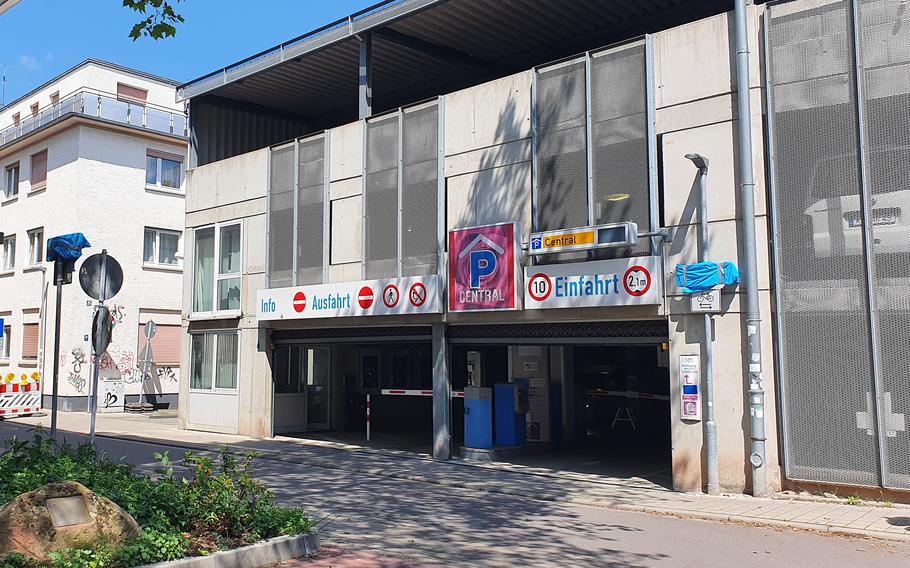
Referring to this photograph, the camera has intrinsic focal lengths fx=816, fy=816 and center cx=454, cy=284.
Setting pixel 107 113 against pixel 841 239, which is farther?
pixel 107 113

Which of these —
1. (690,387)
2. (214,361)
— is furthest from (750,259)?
(214,361)

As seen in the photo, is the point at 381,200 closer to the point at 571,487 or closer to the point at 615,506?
the point at 571,487

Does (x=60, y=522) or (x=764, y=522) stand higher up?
(x=60, y=522)

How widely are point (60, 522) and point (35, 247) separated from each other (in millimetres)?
29781

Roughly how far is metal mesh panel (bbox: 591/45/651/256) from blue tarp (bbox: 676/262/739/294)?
3.13 feet

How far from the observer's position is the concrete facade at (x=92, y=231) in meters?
30.1

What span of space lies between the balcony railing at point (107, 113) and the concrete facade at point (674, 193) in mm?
17326

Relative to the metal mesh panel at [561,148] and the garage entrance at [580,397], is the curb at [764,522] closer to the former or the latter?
the garage entrance at [580,397]

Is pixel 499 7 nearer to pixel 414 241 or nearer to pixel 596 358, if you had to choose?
pixel 414 241

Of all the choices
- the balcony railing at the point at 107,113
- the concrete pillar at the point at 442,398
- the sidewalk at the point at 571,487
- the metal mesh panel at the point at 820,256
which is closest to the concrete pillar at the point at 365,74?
the concrete pillar at the point at 442,398

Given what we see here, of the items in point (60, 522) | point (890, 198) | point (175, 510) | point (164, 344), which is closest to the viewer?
point (60, 522)

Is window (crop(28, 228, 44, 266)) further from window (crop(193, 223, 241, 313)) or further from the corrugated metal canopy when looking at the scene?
the corrugated metal canopy

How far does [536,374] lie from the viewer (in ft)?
59.3

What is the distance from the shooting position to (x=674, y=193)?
12.5 m
